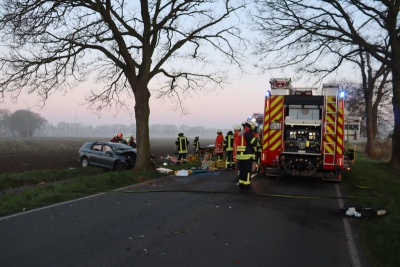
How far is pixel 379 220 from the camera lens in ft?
22.8

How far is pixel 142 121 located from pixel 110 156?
107 inches

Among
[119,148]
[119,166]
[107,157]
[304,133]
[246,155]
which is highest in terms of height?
[304,133]

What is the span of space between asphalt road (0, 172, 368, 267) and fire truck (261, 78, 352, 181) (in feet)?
7.70

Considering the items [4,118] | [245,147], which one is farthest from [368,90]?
[4,118]

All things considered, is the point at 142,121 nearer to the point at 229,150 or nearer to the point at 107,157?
the point at 107,157

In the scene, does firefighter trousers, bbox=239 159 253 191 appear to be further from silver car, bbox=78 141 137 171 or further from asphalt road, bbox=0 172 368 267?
silver car, bbox=78 141 137 171

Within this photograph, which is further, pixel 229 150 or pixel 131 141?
pixel 131 141

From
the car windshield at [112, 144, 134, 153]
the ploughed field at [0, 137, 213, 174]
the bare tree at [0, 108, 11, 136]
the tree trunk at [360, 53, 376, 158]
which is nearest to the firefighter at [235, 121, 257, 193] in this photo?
the car windshield at [112, 144, 134, 153]

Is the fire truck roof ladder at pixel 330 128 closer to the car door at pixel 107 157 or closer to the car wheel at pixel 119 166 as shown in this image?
the car wheel at pixel 119 166

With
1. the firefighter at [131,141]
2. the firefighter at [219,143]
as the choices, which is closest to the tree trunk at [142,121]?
the firefighter at [219,143]

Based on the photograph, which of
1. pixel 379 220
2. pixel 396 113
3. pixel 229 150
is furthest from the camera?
pixel 396 113

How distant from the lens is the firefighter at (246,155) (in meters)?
9.74

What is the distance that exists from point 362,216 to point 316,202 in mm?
1738

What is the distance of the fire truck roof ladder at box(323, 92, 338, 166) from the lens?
1149 cm
